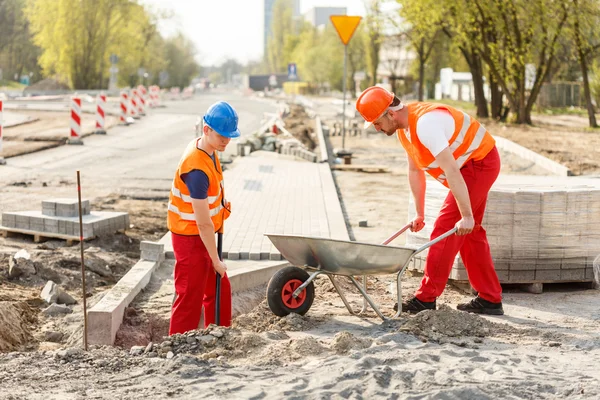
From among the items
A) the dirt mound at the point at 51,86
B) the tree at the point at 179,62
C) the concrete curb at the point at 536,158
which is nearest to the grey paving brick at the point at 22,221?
the concrete curb at the point at 536,158

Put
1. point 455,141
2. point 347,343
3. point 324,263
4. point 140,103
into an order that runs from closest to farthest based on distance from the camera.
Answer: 1. point 347,343
2. point 324,263
3. point 455,141
4. point 140,103

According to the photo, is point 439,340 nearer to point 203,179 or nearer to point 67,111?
point 203,179

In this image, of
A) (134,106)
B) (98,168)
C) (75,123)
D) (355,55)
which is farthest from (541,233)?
(355,55)

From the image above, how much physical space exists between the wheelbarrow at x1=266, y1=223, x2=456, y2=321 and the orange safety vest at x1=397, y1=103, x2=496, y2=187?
0.51 metres

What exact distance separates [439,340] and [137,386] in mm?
1990

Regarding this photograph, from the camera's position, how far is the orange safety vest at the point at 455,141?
20.3 feet

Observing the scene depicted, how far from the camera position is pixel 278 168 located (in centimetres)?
1761

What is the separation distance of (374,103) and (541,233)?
7.77 feet

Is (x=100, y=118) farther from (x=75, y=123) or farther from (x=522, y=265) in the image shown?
(x=522, y=265)

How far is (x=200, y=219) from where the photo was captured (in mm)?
5637

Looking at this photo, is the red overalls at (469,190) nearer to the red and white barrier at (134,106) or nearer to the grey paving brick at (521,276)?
the grey paving brick at (521,276)

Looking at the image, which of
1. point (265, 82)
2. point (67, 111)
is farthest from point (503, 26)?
point (265, 82)

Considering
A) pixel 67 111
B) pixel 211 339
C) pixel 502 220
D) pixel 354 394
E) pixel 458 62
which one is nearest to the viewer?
pixel 354 394

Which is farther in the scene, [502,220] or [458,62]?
[458,62]
